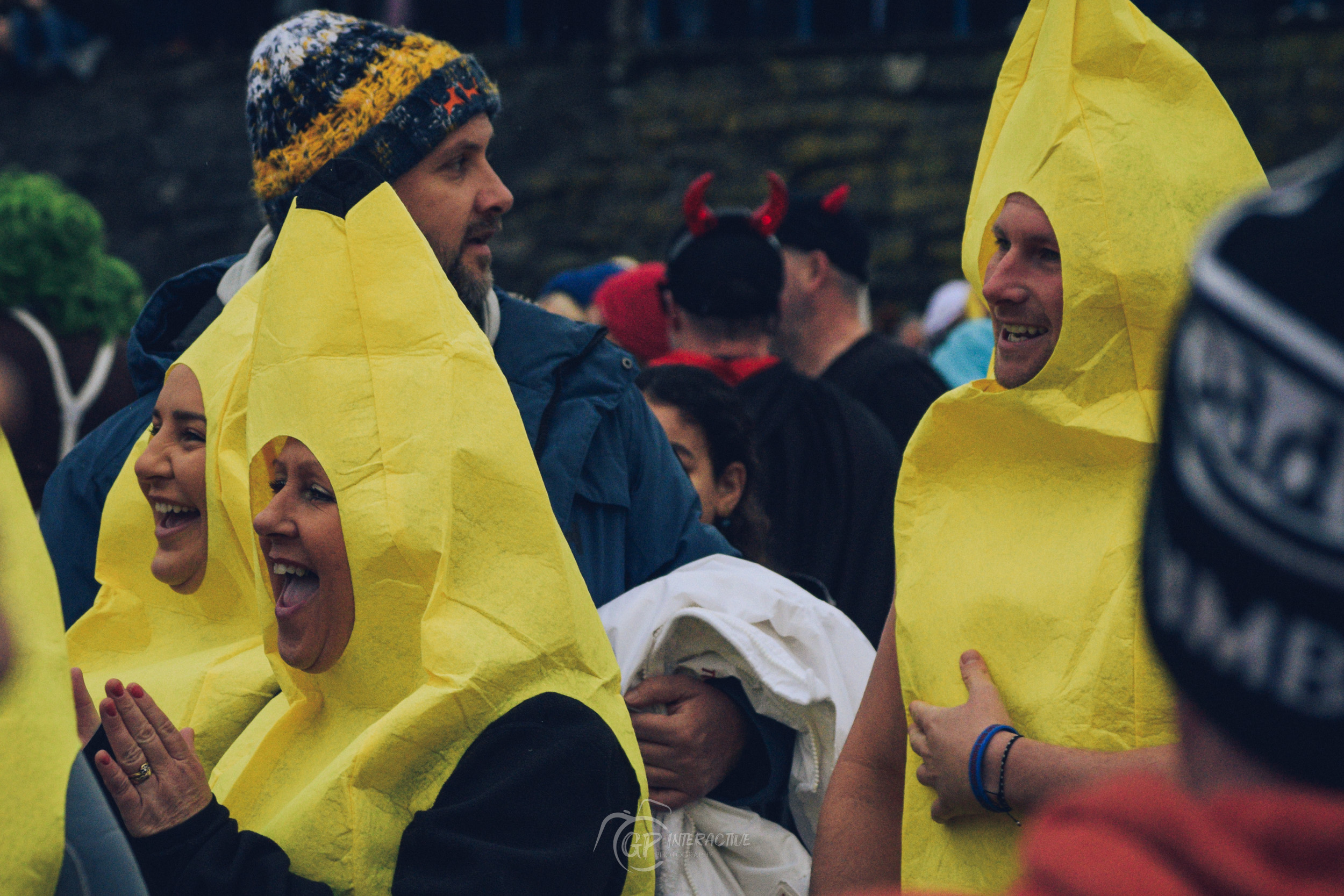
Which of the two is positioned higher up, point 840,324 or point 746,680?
point 746,680

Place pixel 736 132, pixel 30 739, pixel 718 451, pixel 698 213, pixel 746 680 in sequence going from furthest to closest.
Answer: pixel 736 132 → pixel 698 213 → pixel 718 451 → pixel 746 680 → pixel 30 739

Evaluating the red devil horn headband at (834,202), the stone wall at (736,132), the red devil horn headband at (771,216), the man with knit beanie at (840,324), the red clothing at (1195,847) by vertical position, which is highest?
the red clothing at (1195,847)

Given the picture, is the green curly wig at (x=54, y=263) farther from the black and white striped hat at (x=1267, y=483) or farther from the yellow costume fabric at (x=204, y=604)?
the black and white striped hat at (x=1267, y=483)

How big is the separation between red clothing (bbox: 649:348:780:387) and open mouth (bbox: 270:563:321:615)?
182cm

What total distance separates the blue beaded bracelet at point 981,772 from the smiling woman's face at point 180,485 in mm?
1433

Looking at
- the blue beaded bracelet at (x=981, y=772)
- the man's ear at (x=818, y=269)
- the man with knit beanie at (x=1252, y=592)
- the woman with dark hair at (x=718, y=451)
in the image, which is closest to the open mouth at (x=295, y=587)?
the blue beaded bracelet at (x=981, y=772)

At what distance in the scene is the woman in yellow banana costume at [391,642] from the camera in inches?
69.9

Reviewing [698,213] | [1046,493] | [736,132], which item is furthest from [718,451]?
[736,132]

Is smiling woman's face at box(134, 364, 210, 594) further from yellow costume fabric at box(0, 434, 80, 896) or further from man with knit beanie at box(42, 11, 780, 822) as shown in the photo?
yellow costume fabric at box(0, 434, 80, 896)

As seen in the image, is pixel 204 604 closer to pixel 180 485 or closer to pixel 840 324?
pixel 180 485

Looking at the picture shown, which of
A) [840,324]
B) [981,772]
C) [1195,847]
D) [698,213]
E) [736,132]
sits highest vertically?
[1195,847]

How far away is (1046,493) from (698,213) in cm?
220

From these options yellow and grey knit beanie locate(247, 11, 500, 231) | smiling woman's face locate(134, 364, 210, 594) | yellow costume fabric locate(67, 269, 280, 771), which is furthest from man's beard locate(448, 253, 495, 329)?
smiling woman's face locate(134, 364, 210, 594)

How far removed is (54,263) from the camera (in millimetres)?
3877
